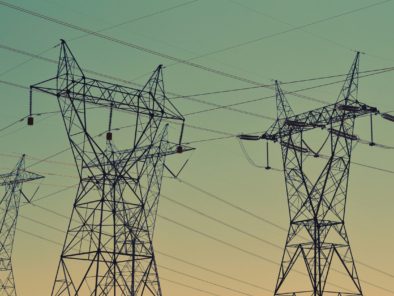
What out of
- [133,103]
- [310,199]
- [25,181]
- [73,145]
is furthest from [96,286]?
[25,181]

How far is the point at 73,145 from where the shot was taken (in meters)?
37.6

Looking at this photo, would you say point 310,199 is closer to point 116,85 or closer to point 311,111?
point 311,111

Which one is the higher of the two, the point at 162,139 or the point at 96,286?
the point at 162,139

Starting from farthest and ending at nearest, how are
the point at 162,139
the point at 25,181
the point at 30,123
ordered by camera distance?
1. the point at 25,181
2. the point at 162,139
3. the point at 30,123

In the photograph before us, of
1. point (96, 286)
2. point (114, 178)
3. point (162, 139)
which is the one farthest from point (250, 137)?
point (96, 286)

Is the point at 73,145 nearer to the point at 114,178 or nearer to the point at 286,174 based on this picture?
the point at 114,178

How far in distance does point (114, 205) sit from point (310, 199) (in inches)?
465

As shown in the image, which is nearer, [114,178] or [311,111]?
[114,178]

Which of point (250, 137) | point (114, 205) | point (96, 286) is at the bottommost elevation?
point (96, 286)

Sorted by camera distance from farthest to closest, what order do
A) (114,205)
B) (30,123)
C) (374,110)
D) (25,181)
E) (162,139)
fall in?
(25,181), (162,139), (374,110), (114,205), (30,123)

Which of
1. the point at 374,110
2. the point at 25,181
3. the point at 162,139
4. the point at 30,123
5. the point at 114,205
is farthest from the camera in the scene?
the point at 25,181

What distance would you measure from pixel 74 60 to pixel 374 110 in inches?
646

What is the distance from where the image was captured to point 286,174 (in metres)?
46.2

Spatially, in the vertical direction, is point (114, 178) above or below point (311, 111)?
below
